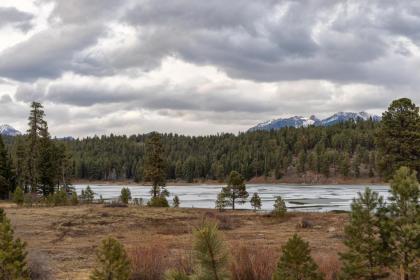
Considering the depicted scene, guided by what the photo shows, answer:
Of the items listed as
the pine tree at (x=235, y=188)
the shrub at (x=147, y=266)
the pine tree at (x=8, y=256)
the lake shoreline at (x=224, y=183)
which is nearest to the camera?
the pine tree at (x=8, y=256)

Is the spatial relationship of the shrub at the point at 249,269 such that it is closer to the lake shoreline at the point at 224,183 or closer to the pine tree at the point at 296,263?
the pine tree at the point at 296,263

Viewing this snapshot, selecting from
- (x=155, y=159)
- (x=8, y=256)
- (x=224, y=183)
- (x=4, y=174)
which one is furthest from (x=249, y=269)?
(x=224, y=183)

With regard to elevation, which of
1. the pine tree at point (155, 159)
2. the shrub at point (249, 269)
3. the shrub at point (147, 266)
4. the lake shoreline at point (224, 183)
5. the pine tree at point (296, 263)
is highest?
the pine tree at point (155, 159)

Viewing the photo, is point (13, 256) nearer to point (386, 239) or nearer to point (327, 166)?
point (386, 239)

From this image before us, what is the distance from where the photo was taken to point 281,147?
194625mm

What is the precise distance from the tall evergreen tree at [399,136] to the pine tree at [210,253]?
37645 mm

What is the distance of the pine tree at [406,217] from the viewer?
789 cm

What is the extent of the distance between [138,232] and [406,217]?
21981mm

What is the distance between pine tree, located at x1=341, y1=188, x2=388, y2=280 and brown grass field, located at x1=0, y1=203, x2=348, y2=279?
3131 mm

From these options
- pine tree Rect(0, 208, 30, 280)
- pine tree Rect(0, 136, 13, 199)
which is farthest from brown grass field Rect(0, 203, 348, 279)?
pine tree Rect(0, 136, 13, 199)

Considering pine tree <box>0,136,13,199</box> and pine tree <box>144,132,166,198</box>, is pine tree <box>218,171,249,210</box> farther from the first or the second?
pine tree <box>0,136,13,199</box>

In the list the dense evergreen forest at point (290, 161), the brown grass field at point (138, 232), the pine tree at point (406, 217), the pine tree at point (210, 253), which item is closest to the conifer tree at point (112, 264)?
the pine tree at point (210, 253)

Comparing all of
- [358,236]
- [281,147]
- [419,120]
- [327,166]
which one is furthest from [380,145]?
[281,147]

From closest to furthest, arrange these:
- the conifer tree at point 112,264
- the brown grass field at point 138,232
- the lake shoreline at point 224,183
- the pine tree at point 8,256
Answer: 1. the conifer tree at point 112,264
2. the pine tree at point 8,256
3. the brown grass field at point 138,232
4. the lake shoreline at point 224,183
